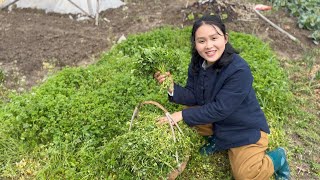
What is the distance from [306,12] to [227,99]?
496 cm

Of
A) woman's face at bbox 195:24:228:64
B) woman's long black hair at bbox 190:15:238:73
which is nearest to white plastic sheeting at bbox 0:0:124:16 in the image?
woman's long black hair at bbox 190:15:238:73

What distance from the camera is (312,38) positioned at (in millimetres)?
6711

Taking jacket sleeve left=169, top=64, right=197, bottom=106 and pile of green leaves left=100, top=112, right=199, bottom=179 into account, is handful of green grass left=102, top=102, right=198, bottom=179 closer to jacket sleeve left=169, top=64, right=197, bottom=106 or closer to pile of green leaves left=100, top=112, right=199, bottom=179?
pile of green leaves left=100, top=112, right=199, bottom=179

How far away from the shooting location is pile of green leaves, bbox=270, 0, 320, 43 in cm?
695

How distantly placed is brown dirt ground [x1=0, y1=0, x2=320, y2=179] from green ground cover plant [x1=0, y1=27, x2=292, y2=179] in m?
1.08

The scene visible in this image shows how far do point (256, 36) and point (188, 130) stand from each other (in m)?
3.72

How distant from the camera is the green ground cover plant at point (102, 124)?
3242 millimetres

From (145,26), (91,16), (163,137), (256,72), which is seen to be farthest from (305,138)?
(91,16)

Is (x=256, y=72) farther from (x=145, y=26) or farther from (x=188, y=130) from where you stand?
(x=145, y=26)

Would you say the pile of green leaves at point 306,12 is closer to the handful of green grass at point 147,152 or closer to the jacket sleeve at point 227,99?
the jacket sleeve at point 227,99

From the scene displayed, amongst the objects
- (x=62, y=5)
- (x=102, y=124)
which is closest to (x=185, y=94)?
(x=102, y=124)

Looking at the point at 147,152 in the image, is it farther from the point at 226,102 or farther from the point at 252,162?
the point at 252,162

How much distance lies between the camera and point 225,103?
10.5 feet

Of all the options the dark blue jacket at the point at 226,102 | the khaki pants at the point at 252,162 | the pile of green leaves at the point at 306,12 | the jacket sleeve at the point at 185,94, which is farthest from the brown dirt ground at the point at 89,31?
the khaki pants at the point at 252,162
